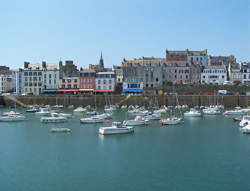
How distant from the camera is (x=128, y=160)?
109ft

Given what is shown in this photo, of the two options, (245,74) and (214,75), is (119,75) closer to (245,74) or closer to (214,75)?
(214,75)

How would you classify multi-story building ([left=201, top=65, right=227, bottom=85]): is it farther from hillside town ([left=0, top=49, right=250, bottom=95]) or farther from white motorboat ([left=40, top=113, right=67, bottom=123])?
white motorboat ([left=40, top=113, right=67, bottom=123])

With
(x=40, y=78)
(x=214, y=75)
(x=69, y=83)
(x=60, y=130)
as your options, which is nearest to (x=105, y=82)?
(x=69, y=83)

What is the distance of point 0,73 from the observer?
392 ft

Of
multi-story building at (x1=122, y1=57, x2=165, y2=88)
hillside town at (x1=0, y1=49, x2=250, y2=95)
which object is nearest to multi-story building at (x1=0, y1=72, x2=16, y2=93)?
hillside town at (x1=0, y1=49, x2=250, y2=95)

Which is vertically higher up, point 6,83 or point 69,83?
point 6,83

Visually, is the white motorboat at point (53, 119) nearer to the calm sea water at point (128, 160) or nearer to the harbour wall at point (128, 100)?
the calm sea water at point (128, 160)

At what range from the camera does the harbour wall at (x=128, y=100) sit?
8269cm

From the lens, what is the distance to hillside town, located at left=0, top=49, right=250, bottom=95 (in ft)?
316

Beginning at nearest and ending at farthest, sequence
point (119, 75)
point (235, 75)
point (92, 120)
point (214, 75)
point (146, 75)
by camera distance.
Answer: point (92, 120) → point (146, 75) → point (235, 75) → point (214, 75) → point (119, 75)

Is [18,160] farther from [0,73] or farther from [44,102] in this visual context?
[0,73]

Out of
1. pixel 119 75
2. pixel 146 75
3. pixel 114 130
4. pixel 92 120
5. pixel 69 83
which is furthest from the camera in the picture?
pixel 119 75

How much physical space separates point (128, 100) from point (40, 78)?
2680cm

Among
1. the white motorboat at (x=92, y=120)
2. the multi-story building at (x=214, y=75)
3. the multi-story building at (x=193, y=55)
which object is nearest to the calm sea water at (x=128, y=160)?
the white motorboat at (x=92, y=120)
